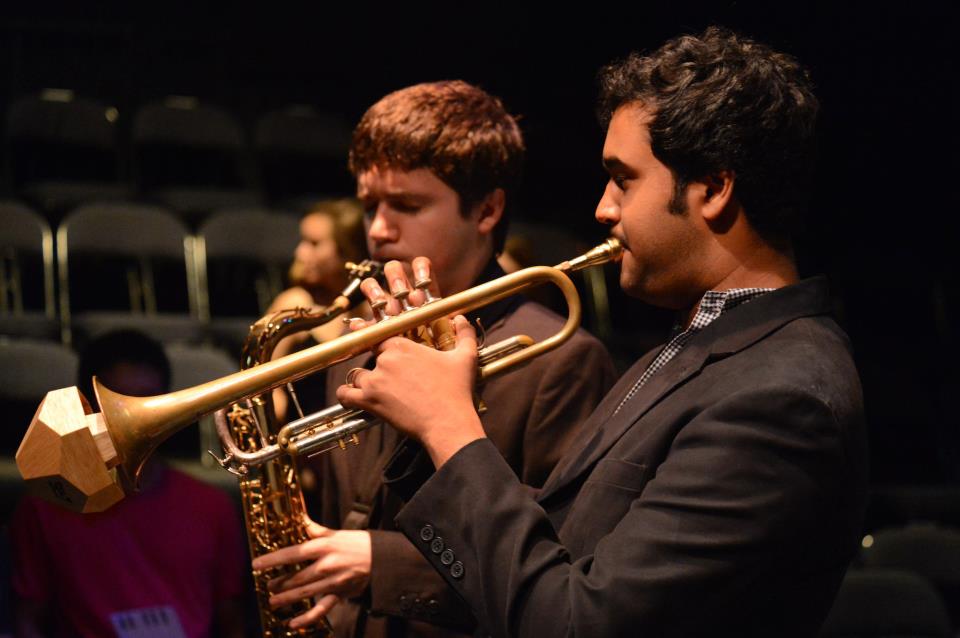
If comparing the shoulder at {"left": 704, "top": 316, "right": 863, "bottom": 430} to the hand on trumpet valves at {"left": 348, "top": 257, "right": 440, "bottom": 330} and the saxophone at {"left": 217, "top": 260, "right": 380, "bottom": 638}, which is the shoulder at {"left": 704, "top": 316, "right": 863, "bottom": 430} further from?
the saxophone at {"left": 217, "top": 260, "right": 380, "bottom": 638}

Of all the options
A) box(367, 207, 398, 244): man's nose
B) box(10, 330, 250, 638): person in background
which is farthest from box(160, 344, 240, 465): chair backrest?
box(367, 207, 398, 244): man's nose

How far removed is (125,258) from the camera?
18.4 feet

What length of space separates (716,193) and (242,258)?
174 inches

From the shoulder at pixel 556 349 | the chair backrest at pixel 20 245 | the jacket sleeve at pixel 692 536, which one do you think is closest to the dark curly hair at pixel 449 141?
the shoulder at pixel 556 349

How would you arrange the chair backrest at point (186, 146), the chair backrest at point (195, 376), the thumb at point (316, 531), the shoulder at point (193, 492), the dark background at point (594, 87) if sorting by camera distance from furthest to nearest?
the chair backrest at point (186, 146)
the dark background at point (594, 87)
the chair backrest at point (195, 376)
the shoulder at point (193, 492)
the thumb at point (316, 531)

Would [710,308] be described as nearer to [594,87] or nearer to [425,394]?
[425,394]

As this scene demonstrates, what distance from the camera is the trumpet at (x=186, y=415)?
1.58 meters

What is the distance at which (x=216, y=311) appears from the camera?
6.06m

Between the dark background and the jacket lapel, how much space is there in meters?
1.62

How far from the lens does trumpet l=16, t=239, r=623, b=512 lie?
1.58 meters

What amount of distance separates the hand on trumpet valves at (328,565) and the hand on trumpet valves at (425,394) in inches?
18.2

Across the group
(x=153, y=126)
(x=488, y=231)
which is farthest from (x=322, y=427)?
(x=153, y=126)

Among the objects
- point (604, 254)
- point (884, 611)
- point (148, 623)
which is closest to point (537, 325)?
point (604, 254)

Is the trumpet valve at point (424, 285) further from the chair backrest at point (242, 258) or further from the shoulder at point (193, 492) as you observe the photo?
the chair backrest at point (242, 258)
